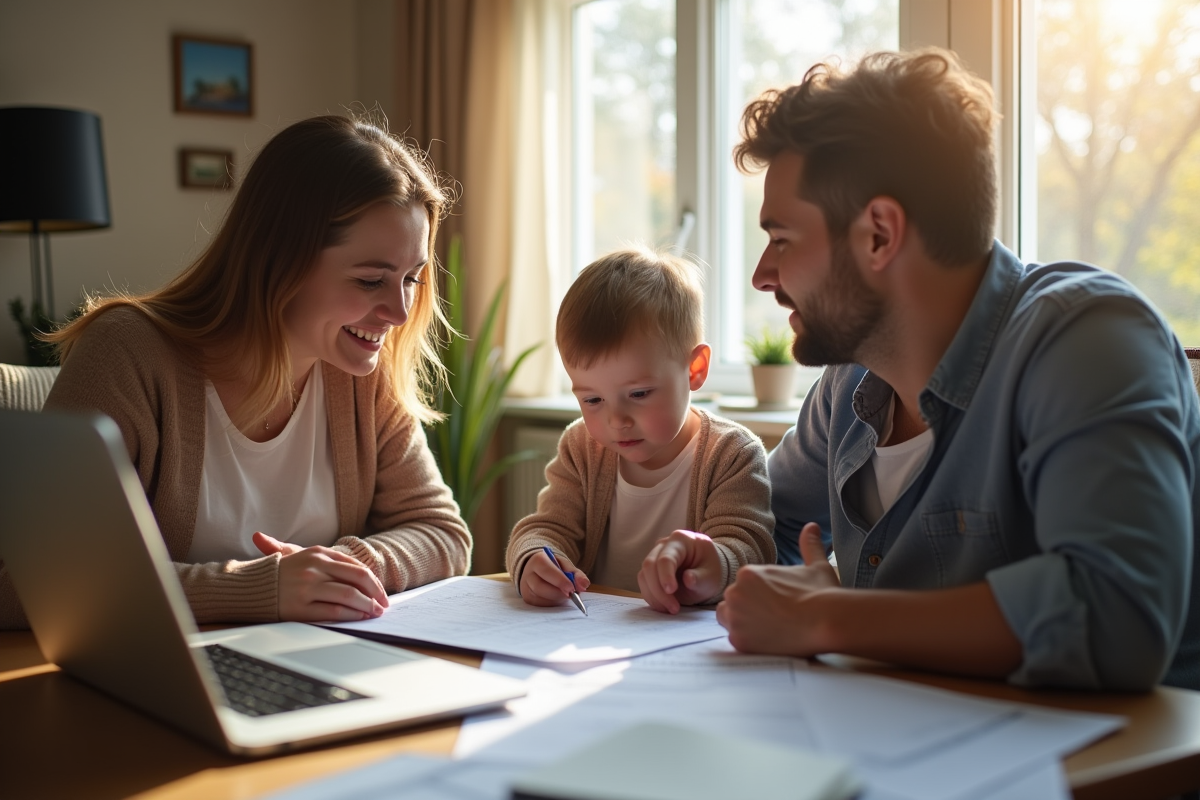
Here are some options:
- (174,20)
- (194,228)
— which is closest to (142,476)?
(194,228)

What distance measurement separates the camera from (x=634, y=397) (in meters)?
1.59

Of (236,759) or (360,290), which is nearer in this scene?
(236,759)

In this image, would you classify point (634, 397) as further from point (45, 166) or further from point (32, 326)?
point (32, 326)

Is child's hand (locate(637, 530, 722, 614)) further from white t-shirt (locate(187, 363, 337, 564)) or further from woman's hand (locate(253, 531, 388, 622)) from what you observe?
white t-shirt (locate(187, 363, 337, 564))

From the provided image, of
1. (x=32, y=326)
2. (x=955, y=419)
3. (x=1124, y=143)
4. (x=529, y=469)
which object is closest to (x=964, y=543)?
(x=955, y=419)

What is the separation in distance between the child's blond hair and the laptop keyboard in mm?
734

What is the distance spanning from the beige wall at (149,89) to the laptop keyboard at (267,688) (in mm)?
3203

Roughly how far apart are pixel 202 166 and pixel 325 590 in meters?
3.38

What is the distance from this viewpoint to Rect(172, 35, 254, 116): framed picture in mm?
4109

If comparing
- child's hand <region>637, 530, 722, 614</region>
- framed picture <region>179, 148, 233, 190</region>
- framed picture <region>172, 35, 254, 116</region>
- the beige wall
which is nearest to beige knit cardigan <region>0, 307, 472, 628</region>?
child's hand <region>637, 530, 722, 614</region>

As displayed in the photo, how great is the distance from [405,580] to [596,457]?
38cm

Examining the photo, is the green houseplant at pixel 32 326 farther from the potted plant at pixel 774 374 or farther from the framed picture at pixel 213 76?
the potted plant at pixel 774 374

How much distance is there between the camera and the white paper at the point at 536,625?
41.0 inches

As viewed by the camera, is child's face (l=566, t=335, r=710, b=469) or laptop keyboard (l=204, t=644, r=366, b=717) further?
child's face (l=566, t=335, r=710, b=469)
